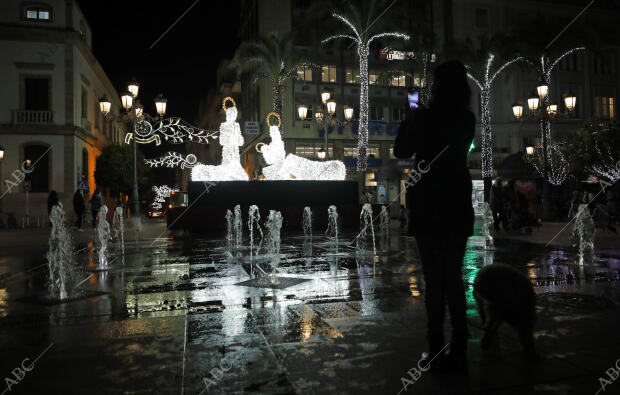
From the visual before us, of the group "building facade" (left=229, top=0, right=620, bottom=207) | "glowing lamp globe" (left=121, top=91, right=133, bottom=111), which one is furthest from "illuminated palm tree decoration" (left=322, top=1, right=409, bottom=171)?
"building facade" (left=229, top=0, right=620, bottom=207)

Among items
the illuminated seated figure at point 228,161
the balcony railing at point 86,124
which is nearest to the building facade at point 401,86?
the balcony railing at point 86,124

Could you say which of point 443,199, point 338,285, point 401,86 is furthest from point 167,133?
point 401,86

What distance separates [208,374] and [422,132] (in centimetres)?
213

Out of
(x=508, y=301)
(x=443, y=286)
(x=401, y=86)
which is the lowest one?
(x=508, y=301)

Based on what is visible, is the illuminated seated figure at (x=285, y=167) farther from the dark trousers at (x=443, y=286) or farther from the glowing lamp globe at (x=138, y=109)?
the dark trousers at (x=443, y=286)

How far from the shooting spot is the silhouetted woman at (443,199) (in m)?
2.94

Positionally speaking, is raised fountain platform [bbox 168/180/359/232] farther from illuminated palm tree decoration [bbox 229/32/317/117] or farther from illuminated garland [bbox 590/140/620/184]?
illuminated garland [bbox 590/140/620/184]

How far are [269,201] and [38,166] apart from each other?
58.1 ft

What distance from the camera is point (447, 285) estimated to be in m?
2.99

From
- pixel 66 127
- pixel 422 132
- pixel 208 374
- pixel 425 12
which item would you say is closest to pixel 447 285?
pixel 422 132

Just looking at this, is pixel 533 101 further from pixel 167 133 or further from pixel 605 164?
pixel 167 133

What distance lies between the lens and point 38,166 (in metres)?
27.5

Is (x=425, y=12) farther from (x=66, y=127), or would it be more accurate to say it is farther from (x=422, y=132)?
(x=422, y=132)

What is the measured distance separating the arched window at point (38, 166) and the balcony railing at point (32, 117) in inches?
57.2
